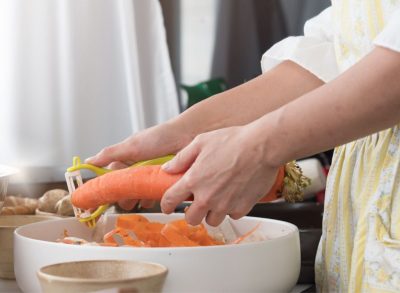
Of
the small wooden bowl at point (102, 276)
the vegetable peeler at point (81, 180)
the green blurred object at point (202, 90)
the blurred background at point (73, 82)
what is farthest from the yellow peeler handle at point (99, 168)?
the green blurred object at point (202, 90)

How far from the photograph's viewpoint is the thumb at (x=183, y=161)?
92 cm

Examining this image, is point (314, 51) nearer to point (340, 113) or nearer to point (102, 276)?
point (340, 113)

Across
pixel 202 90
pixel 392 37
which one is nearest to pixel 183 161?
pixel 392 37

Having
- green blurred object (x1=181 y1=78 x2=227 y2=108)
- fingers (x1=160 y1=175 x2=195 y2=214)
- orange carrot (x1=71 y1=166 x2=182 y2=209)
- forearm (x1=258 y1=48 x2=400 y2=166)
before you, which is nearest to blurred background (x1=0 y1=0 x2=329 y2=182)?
green blurred object (x1=181 y1=78 x2=227 y2=108)

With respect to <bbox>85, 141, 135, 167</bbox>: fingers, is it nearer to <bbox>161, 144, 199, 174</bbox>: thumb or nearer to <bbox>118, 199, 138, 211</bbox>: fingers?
<bbox>118, 199, 138, 211</bbox>: fingers

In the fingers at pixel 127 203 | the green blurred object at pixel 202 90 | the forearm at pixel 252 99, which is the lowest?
the green blurred object at pixel 202 90

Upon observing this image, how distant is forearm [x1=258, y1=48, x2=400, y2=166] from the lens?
0.83 m

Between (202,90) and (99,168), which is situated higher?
(99,168)

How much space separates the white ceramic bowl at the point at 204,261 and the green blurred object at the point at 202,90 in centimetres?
174

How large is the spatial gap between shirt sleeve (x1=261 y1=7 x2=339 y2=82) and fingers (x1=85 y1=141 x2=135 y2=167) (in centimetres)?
A: 27

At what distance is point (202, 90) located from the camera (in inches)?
107

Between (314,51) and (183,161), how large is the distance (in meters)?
Result: 0.35

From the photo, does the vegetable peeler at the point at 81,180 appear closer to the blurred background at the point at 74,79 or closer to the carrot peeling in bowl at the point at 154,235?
the carrot peeling in bowl at the point at 154,235

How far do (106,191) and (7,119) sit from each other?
43.0 inches
